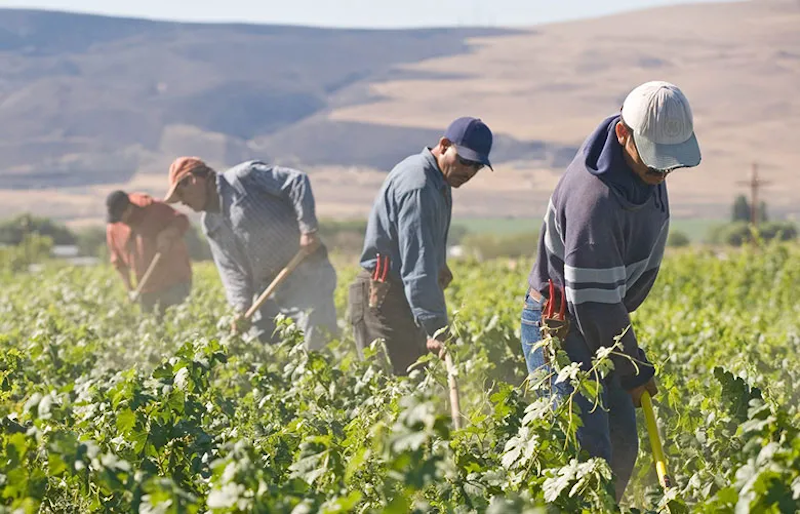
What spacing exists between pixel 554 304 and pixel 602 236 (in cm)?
40


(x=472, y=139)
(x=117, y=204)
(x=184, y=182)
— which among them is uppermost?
(x=472, y=139)

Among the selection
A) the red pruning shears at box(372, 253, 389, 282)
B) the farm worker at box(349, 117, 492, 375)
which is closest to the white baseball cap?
the farm worker at box(349, 117, 492, 375)

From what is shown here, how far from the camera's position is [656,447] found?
4.05 meters

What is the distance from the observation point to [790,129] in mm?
197375

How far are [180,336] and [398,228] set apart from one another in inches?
113

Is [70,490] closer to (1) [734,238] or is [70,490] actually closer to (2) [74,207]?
(1) [734,238]

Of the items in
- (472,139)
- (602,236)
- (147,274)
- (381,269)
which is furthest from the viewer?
(147,274)

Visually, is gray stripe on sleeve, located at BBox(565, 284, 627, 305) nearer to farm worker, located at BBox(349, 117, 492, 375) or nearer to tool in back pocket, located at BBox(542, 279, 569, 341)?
tool in back pocket, located at BBox(542, 279, 569, 341)

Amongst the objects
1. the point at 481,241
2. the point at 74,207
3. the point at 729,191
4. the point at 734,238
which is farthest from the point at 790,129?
the point at 481,241

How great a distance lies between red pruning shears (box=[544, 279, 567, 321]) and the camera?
4.22 m

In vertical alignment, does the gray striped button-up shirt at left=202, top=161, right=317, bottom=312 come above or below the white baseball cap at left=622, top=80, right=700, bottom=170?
below

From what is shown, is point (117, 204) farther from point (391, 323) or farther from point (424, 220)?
point (424, 220)

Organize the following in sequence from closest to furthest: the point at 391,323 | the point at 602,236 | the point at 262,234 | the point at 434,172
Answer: the point at 602,236 < the point at 434,172 < the point at 391,323 < the point at 262,234

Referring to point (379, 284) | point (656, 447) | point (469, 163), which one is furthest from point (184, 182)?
point (656, 447)
